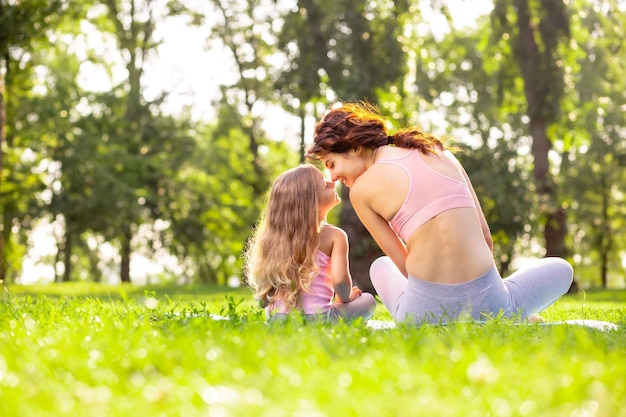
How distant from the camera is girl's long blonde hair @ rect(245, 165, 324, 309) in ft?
17.2

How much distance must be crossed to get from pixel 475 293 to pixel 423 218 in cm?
58

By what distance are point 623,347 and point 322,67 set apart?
12458mm

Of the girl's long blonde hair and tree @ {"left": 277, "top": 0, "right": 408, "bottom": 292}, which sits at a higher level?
tree @ {"left": 277, "top": 0, "right": 408, "bottom": 292}

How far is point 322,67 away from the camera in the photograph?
15258 millimetres

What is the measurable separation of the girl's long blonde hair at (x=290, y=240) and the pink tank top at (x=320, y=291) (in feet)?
0.22

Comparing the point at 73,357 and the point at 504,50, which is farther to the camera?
the point at 504,50

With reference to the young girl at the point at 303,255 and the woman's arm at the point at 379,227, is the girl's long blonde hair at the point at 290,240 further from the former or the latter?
the woman's arm at the point at 379,227

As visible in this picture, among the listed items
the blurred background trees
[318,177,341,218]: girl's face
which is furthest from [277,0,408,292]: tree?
[318,177,341,218]: girl's face

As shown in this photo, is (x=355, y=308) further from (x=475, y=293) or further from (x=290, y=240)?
(x=475, y=293)

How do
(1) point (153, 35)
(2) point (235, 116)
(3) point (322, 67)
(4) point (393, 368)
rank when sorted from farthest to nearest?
1. (2) point (235, 116)
2. (1) point (153, 35)
3. (3) point (322, 67)
4. (4) point (393, 368)

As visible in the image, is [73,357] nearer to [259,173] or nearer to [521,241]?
[521,241]

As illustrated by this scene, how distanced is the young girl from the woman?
356mm

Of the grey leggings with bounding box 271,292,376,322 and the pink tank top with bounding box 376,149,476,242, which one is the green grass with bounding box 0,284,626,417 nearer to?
the pink tank top with bounding box 376,149,476,242

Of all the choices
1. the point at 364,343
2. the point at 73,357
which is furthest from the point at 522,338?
the point at 73,357
